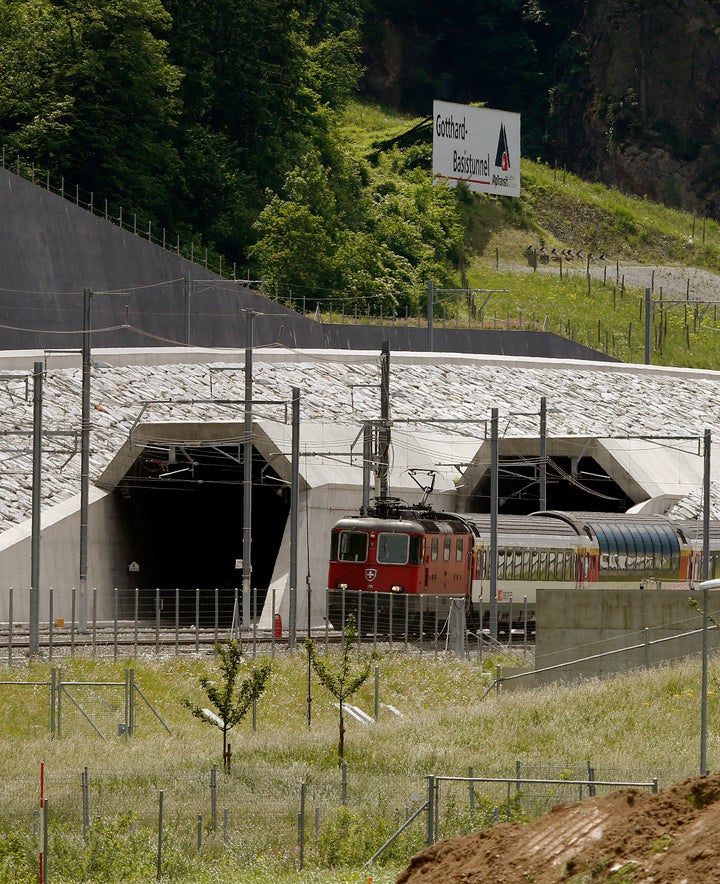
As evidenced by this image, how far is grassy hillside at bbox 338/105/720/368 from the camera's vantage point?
11056 cm

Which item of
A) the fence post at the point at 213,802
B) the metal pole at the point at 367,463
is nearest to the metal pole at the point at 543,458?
the metal pole at the point at 367,463

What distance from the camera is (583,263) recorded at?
128 metres

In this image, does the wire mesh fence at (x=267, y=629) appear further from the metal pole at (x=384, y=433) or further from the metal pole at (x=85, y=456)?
the metal pole at (x=384, y=433)

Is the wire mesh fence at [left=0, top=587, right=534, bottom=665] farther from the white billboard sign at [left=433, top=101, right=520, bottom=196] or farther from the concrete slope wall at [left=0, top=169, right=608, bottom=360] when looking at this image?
the white billboard sign at [left=433, top=101, right=520, bottom=196]

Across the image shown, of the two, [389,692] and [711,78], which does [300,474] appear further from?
[711,78]

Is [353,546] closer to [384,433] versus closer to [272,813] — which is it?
[384,433]

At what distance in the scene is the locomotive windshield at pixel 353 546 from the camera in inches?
1902

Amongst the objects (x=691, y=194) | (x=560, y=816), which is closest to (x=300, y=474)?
(x=560, y=816)

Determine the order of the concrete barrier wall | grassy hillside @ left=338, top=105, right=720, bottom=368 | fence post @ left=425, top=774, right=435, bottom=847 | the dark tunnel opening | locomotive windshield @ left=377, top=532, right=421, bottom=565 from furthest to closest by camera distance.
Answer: grassy hillside @ left=338, top=105, right=720, bottom=368
the dark tunnel opening
locomotive windshield @ left=377, top=532, right=421, bottom=565
the concrete barrier wall
fence post @ left=425, top=774, right=435, bottom=847

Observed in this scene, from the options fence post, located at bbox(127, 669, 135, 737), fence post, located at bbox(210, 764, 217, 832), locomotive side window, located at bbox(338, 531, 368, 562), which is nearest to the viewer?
fence post, located at bbox(210, 764, 217, 832)

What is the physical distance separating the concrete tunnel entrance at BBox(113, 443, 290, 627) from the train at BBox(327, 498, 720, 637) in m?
7.97

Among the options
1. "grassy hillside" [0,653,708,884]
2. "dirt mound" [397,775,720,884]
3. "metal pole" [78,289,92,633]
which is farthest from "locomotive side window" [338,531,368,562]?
"dirt mound" [397,775,720,884]

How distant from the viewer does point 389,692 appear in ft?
131

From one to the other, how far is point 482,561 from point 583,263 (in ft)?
264
